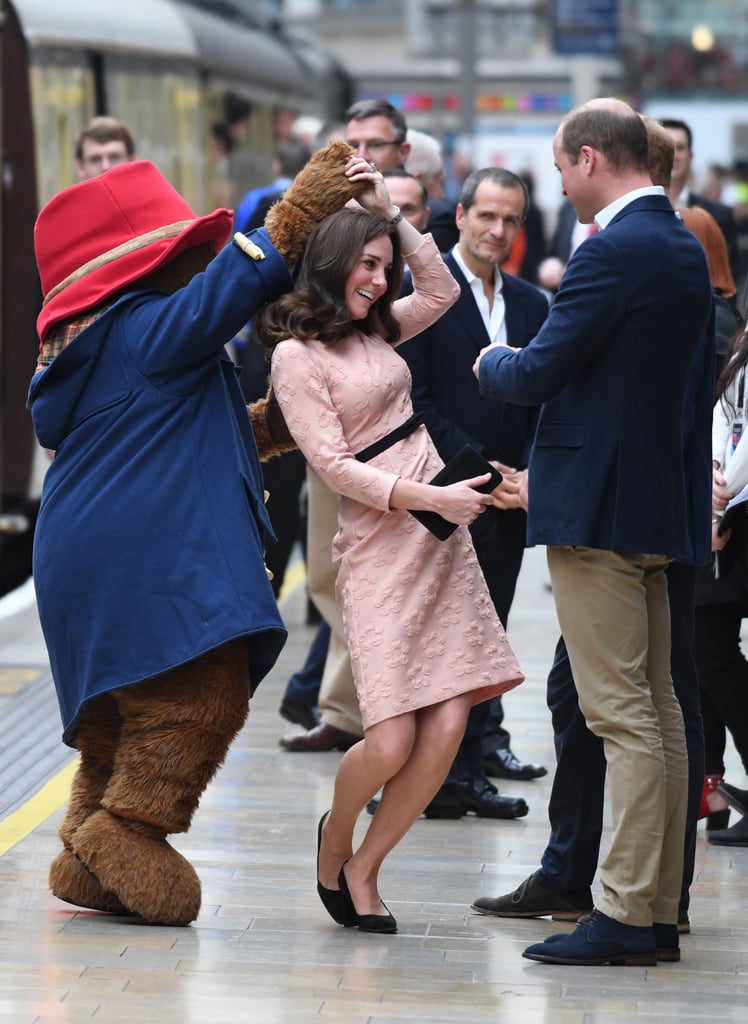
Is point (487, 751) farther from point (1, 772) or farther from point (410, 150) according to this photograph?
point (410, 150)

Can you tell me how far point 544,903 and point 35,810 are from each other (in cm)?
175

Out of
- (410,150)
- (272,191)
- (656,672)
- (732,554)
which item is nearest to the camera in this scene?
(656,672)

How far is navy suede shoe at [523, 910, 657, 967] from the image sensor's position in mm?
4434

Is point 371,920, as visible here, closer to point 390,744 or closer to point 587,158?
point 390,744

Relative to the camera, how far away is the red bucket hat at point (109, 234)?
4.73m

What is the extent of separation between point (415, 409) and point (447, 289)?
919 millimetres

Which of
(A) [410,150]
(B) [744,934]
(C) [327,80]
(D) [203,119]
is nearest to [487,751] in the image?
(B) [744,934]

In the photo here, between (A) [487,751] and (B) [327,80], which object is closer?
(A) [487,751]

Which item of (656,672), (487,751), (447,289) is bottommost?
(487,751)

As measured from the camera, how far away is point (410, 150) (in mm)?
7480

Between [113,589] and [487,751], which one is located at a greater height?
[113,589]

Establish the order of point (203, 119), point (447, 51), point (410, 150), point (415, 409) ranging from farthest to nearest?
1. point (447, 51)
2. point (203, 119)
3. point (410, 150)
4. point (415, 409)

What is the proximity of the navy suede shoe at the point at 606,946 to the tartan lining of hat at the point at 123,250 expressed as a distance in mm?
1877

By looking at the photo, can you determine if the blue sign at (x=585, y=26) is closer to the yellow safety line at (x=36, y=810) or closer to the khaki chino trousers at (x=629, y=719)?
the yellow safety line at (x=36, y=810)
